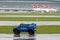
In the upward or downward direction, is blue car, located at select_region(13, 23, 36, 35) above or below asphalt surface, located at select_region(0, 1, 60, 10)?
above

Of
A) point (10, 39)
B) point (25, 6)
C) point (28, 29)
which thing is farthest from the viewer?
point (25, 6)

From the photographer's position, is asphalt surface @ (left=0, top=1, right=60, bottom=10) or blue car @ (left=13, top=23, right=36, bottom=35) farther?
asphalt surface @ (left=0, top=1, right=60, bottom=10)

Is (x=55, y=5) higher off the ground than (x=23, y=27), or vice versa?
(x=23, y=27)

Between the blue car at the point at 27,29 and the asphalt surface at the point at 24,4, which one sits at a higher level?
the blue car at the point at 27,29

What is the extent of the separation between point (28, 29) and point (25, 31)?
0.81ft

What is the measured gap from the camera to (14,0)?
58.7 metres

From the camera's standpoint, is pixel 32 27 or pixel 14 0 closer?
pixel 32 27

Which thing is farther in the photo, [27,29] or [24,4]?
[24,4]

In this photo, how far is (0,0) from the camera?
190ft

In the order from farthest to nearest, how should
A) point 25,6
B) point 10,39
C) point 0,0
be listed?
point 0,0 < point 25,6 < point 10,39

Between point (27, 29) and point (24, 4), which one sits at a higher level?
point (27, 29)

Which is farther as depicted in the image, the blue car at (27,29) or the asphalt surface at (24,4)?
the asphalt surface at (24,4)

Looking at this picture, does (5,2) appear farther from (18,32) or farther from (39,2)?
(18,32)

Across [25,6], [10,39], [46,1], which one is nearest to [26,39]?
[10,39]
